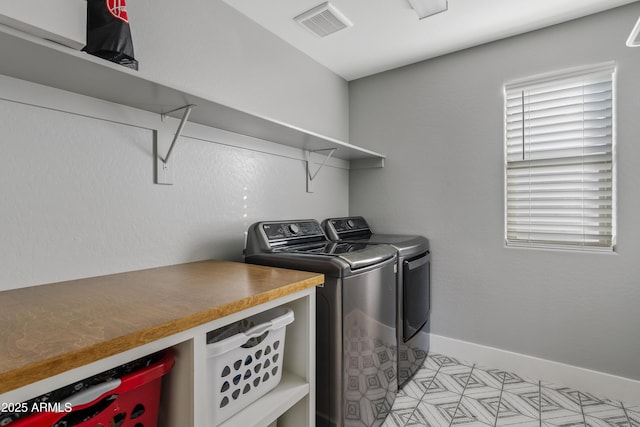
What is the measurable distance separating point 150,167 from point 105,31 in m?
0.57

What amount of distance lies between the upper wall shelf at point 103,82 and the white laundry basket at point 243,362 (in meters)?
0.92

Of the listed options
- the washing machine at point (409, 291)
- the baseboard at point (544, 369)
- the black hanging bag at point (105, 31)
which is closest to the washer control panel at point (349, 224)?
the washing machine at point (409, 291)

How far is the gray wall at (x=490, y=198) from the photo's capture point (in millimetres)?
1891

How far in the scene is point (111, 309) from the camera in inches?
34.8

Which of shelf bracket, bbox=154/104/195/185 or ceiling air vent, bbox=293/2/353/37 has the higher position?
ceiling air vent, bbox=293/2/353/37

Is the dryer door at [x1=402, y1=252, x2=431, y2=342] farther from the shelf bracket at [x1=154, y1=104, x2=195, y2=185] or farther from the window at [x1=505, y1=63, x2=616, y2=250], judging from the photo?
the shelf bracket at [x1=154, y1=104, x2=195, y2=185]

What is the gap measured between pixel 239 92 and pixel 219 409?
165 centimetres

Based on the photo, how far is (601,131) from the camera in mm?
1966

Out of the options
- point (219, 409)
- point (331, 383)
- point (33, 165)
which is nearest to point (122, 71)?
point (33, 165)

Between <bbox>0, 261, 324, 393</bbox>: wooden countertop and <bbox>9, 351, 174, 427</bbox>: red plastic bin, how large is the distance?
0.45ft

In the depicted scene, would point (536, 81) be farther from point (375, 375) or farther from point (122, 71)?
point (122, 71)

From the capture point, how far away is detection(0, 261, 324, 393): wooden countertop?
0.61 meters

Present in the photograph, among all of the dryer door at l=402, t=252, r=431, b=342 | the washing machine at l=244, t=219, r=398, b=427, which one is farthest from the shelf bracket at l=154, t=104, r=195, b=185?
the dryer door at l=402, t=252, r=431, b=342

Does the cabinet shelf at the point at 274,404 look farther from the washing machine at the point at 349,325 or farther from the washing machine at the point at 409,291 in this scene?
the washing machine at the point at 409,291
